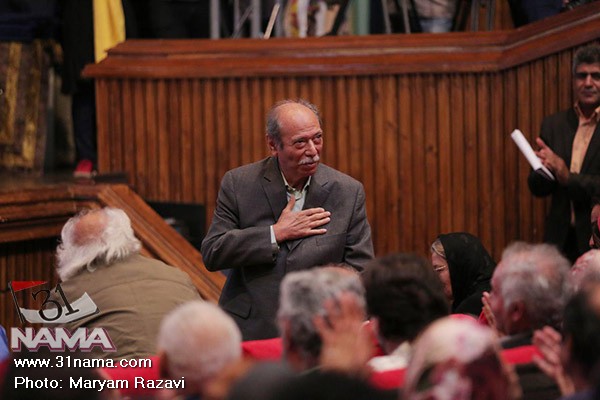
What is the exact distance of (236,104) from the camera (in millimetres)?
6531

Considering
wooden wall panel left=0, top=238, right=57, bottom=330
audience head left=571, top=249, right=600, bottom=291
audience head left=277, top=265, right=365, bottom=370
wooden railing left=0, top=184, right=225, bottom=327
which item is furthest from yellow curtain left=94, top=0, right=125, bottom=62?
audience head left=277, top=265, right=365, bottom=370

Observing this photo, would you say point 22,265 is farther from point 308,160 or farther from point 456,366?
point 456,366

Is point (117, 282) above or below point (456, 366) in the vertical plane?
Answer: below

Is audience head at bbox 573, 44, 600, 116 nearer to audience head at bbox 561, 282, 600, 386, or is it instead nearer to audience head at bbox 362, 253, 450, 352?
audience head at bbox 362, 253, 450, 352

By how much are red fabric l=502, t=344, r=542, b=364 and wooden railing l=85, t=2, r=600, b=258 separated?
10.6ft

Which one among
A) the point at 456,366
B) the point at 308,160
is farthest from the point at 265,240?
the point at 456,366

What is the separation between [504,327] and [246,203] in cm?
149

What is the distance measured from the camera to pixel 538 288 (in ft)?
10.3

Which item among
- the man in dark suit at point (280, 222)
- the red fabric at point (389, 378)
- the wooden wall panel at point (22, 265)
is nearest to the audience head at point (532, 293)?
the red fabric at point (389, 378)

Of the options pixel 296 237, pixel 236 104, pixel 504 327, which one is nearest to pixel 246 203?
pixel 296 237

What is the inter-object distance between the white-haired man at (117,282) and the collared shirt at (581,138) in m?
2.13

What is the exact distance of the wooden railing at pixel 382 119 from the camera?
636 cm

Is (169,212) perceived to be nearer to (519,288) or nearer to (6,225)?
(6,225)

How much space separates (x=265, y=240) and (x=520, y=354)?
1478 mm
